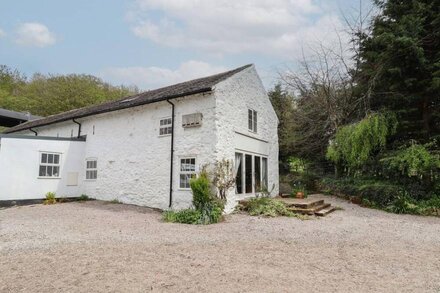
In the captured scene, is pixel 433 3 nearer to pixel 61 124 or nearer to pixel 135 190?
pixel 135 190

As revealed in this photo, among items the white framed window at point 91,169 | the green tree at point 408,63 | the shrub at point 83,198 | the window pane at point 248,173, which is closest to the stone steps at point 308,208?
the window pane at point 248,173

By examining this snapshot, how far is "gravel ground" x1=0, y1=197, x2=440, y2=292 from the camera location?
4.78 m

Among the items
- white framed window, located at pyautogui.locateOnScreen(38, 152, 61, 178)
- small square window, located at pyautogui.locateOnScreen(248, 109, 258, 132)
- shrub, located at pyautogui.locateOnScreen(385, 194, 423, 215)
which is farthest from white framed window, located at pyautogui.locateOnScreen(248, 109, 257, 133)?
white framed window, located at pyautogui.locateOnScreen(38, 152, 61, 178)

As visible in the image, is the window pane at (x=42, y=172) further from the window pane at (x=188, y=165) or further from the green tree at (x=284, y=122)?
the green tree at (x=284, y=122)

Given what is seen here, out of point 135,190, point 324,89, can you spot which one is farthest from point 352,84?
point 135,190

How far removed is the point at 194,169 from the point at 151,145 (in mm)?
2682

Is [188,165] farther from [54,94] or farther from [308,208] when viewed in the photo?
[54,94]

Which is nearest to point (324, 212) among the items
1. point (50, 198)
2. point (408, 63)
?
point (408, 63)

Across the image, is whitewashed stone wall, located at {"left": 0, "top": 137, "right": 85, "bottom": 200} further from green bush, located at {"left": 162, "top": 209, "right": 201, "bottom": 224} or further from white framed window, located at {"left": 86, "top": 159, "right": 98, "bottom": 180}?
green bush, located at {"left": 162, "top": 209, "right": 201, "bottom": 224}

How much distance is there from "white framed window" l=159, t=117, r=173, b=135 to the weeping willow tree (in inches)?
351

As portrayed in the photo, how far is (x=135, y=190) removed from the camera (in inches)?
531

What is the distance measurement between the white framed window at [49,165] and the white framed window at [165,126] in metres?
6.76

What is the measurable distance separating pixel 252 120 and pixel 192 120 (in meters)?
3.86

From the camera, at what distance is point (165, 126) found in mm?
12891
